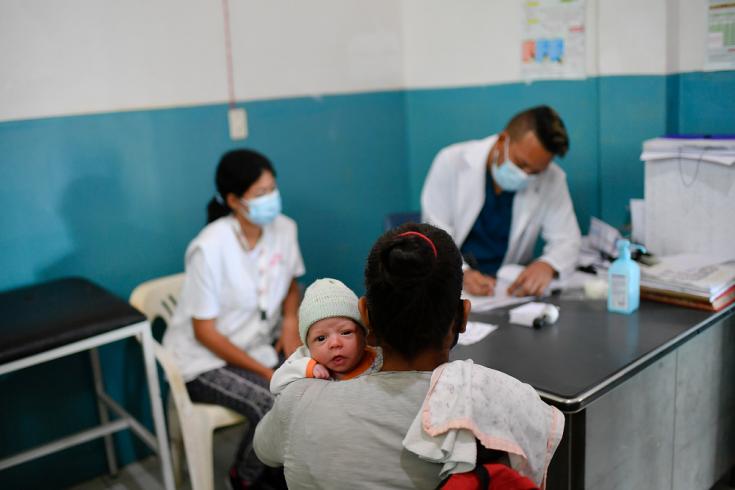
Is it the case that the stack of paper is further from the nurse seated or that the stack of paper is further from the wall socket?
the wall socket

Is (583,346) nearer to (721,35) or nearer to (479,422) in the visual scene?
(479,422)

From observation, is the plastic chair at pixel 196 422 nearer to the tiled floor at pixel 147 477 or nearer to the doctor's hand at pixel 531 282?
the tiled floor at pixel 147 477

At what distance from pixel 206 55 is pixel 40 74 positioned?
659 millimetres

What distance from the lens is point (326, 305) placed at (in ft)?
4.56

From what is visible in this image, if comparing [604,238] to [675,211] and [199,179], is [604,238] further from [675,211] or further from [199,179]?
[199,179]

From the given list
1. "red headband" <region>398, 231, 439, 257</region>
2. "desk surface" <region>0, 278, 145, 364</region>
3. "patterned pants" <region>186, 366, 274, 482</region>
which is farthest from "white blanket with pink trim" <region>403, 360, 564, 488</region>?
"desk surface" <region>0, 278, 145, 364</region>

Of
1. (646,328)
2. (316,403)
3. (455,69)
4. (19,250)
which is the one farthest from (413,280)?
(455,69)

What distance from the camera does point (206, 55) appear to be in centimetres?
294

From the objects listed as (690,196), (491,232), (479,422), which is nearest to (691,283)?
(690,196)

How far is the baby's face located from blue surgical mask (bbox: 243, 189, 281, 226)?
1079 millimetres

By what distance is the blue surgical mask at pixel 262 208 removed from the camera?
242 centimetres

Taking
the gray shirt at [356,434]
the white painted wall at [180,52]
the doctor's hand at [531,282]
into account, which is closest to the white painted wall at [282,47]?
the white painted wall at [180,52]

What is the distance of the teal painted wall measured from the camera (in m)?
2.55

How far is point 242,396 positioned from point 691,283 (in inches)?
55.1
